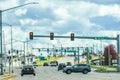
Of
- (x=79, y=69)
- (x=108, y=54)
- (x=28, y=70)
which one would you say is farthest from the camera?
(x=108, y=54)

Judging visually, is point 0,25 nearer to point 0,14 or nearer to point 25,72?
point 0,14

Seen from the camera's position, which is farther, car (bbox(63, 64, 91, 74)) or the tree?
the tree

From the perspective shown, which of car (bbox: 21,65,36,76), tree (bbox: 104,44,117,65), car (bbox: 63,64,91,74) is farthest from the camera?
tree (bbox: 104,44,117,65)

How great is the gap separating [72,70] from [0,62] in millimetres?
18724

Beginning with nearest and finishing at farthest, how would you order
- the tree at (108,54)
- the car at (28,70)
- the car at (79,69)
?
the car at (28,70) → the car at (79,69) → the tree at (108,54)

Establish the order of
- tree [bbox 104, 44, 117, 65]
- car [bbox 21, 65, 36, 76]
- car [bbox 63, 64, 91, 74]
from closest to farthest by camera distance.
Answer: car [bbox 21, 65, 36, 76] < car [bbox 63, 64, 91, 74] < tree [bbox 104, 44, 117, 65]

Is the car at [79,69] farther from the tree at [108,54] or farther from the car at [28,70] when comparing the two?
the tree at [108,54]

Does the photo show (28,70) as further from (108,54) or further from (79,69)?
(108,54)

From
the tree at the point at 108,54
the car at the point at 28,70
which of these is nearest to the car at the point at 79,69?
the car at the point at 28,70

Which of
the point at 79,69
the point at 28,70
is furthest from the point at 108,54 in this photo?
the point at 28,70

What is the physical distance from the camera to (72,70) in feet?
249

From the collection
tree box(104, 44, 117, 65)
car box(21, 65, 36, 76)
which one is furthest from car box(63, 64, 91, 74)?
tree box(104, 44, 117, 65)

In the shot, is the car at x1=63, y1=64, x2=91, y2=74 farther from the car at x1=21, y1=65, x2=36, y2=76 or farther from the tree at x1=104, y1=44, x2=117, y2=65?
the tree at x1=104, y1=44, x2=117, y2=65

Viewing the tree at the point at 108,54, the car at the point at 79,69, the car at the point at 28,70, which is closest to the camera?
the car at the point at 28,70
